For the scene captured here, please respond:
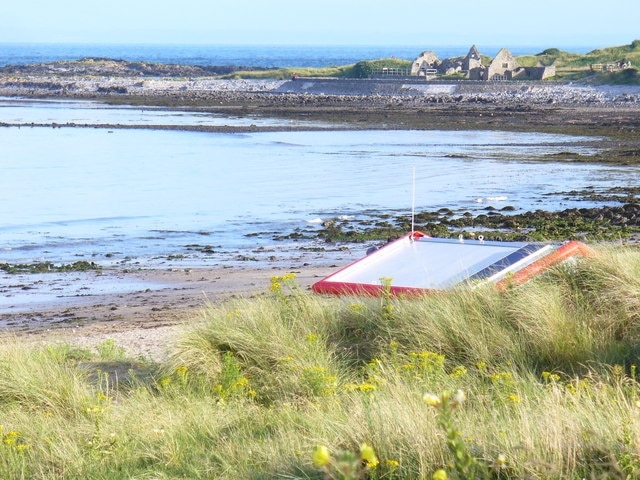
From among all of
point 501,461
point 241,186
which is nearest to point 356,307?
point 501,461

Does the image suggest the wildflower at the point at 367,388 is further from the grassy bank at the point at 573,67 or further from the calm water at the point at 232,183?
the grassy bank at the point at 573,67

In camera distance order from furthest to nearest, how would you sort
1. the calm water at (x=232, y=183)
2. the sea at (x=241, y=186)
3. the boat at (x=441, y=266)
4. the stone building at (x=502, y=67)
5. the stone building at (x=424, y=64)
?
the stone building at (x=424, y=64), the stone building at (x=502, y=67), the calm water at (x=232, y=183), the sea at (x=241, y=186), the boat at (x=441, y=266)

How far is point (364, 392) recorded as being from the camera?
5180mm

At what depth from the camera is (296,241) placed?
19.9 metres

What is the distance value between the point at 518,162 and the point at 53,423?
96.6 ft

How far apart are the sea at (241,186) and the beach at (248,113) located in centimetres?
110

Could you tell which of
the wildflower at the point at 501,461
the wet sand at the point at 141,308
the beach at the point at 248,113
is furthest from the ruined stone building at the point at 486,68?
the wildflower at the point at 501,461

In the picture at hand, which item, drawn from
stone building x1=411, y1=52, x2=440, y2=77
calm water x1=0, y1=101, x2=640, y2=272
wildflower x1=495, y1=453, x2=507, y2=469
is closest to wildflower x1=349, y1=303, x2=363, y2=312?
wildflower x1=495, y1=453, x2=507, y2=469

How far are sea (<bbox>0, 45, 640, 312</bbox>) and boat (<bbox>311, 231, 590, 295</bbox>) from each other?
121cm

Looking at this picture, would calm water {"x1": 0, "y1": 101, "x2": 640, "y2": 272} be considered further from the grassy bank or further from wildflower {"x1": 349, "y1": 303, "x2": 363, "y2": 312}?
the grassy bank

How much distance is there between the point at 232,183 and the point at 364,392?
25.5 m

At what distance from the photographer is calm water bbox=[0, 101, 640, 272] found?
21047 millimetres

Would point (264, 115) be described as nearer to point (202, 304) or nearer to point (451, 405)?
point (202, 304)

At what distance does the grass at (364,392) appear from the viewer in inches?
166
